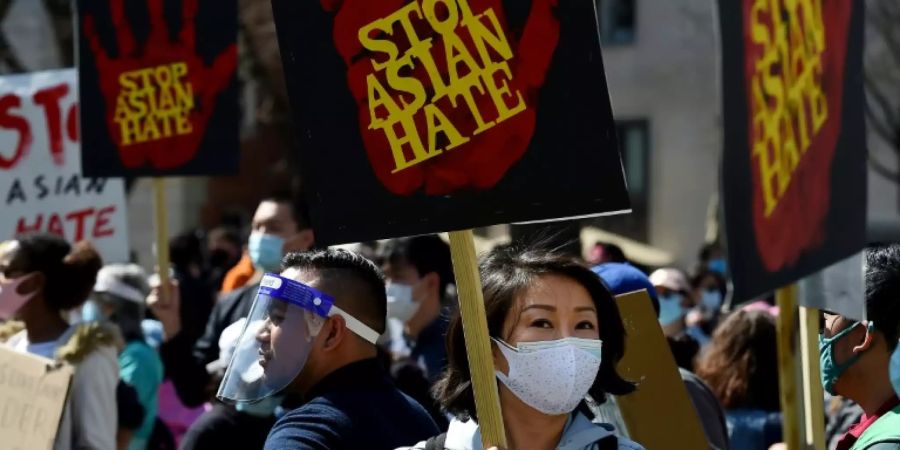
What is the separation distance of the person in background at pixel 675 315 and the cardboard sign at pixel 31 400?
2.18 meters

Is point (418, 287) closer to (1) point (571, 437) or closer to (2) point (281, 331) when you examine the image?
(2) point (281, 331)

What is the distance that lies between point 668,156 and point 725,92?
91.1 feet

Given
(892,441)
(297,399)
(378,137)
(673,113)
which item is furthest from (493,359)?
(673,113)

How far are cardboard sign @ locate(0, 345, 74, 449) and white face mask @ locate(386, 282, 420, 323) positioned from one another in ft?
7.80

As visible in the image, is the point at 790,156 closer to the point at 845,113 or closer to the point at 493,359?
the point at 845,113

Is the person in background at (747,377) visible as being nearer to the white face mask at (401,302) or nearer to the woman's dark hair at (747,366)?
the woman's dark hair at (747,366)

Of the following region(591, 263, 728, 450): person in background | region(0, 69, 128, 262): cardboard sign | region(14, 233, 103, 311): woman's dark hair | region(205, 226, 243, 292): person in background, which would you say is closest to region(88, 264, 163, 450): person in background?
region(14, 233, 103, 311): woman's dark hair

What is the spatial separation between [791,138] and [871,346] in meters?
0.84

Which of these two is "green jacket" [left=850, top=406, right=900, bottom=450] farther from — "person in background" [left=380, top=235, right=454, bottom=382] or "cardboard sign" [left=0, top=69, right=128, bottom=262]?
"cardboard sign" [left=0, top=69, right=128, bottom=262]

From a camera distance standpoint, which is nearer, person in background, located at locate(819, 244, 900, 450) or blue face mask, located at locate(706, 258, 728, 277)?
person in background, located at locate(819, 244, 900, 450)

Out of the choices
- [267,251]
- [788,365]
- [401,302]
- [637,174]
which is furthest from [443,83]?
[637,174]

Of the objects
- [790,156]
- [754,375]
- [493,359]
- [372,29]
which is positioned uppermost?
[372,29]

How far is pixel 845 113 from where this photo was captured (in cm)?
356

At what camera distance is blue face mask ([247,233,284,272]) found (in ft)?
25.1
